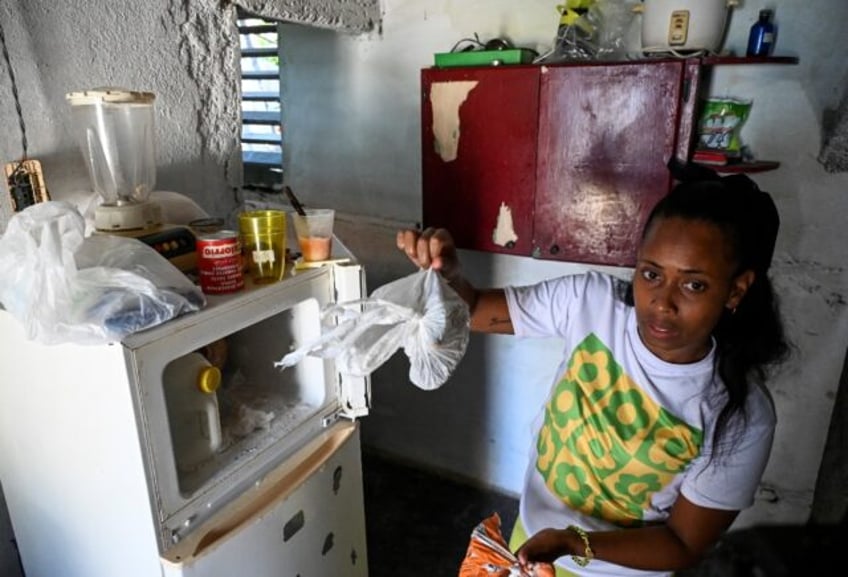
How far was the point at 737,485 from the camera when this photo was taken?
1000mm

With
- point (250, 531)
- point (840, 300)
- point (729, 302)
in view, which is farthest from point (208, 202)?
point (840, 300)

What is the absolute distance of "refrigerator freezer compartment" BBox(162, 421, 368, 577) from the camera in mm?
1037

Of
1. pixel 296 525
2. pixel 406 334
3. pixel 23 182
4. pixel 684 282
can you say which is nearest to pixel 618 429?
pixel 684 282

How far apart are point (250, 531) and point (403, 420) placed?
149cm

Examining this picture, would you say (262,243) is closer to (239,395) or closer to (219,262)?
(219,262)

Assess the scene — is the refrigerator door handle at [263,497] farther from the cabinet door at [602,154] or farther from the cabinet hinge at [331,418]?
the cabinet door at [602,154]

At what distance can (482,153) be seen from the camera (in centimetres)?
178

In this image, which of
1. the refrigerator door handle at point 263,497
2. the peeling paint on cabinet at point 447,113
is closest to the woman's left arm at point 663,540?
the refrigerator door handle at point 263,497

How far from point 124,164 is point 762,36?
1517 mm

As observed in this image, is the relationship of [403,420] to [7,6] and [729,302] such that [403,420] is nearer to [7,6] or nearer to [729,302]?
[729,302]

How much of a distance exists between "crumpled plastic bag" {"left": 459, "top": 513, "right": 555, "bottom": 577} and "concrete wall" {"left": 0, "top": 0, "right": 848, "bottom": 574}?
1035mm

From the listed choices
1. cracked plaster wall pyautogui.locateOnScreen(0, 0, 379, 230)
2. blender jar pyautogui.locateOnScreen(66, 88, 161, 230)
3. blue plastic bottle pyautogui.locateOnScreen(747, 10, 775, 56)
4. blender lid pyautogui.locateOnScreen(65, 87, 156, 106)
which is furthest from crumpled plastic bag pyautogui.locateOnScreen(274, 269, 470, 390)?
blue plastic bottle pyautogui.locateOnScreen(747, 10, 775, 56)

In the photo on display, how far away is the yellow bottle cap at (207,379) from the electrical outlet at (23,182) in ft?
1.55

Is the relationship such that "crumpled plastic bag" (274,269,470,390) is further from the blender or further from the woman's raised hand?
the blender
